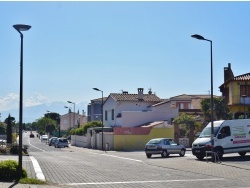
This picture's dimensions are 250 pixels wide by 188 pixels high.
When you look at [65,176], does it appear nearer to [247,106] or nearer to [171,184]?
[171,184]

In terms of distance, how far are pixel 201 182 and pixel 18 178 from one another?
267 inches

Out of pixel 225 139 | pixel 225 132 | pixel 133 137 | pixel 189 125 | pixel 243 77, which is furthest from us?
pixel 243 77

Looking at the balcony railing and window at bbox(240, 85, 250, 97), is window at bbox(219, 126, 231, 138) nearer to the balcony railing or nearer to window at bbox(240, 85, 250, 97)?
the balcony railing

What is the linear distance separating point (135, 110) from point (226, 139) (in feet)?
128

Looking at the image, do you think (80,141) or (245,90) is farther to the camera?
(80,141)

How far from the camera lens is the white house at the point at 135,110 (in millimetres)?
59094

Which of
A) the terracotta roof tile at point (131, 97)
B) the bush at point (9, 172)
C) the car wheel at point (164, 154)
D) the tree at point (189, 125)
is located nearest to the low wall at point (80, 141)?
the terracotta roof tile at point (131, 97)

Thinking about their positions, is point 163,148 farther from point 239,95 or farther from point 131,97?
point 131,97

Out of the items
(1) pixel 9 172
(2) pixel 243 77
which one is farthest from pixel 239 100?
(1) pixel 9 172

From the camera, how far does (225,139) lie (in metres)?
28.8

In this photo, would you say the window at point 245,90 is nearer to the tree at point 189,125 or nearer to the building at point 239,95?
the building at point 239,95

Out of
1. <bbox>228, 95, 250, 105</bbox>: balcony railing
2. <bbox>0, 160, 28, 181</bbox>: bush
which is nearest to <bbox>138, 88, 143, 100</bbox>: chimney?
<bbox>228, 95, 250, 105</bbox>: balcony railing

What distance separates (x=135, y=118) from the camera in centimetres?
5912

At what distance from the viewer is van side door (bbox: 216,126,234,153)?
2869 centimetres
